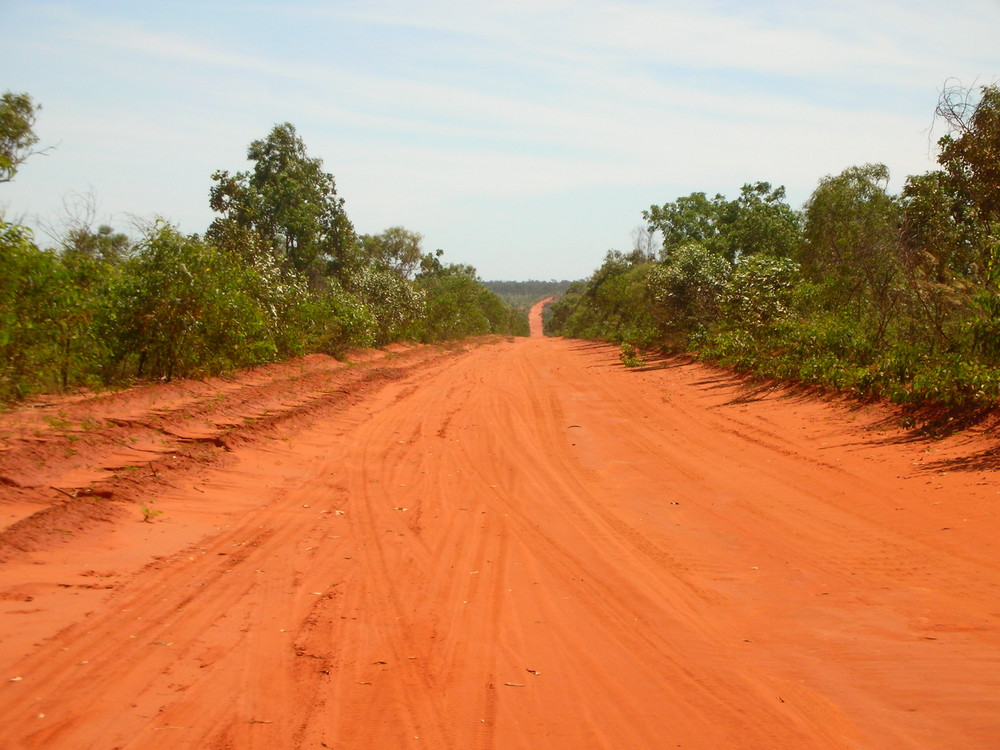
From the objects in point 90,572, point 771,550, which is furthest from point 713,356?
point 90,572

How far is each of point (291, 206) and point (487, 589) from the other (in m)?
29.3


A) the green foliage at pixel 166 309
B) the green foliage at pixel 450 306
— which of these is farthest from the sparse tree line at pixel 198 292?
the green foliage at pixel 450 306

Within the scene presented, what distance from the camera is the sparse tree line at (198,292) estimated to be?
1102 centimetres

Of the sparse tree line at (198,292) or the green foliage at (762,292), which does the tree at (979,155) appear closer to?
the green foliage at (762,292)

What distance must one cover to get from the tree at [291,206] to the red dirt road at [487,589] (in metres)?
21.4

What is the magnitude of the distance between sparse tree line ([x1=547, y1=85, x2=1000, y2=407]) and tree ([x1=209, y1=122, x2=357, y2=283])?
1409cm

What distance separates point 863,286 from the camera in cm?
2050

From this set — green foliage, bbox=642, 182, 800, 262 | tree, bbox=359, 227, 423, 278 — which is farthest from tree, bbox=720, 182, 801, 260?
tree, bbox=359, 227, 423, 278

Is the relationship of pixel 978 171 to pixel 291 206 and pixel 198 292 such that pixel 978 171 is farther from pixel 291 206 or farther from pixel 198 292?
pixel 291 206

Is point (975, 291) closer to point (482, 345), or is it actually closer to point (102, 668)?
point (102, 668)

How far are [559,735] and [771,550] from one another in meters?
3.96

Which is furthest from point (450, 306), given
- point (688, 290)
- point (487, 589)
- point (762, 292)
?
point (487, 589)

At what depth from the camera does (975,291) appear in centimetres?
1091

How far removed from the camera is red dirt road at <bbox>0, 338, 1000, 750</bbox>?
13.6ft
